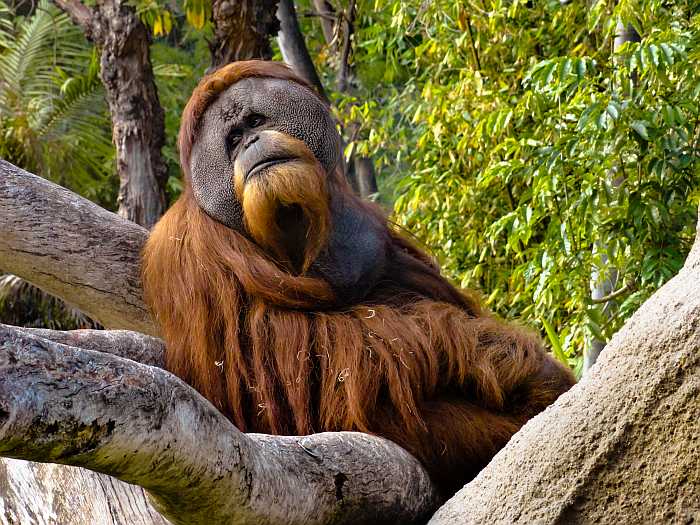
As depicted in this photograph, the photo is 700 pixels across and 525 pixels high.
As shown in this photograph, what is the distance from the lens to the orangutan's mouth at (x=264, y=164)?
8.76ft

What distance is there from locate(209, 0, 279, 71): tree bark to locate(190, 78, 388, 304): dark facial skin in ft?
5.91

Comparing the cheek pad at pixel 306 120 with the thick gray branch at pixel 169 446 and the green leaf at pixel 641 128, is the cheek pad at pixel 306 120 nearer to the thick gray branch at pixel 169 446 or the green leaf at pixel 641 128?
the thick gray branch at pixel 169 446

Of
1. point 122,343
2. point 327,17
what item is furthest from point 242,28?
point 327,17

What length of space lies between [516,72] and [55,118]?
4.82 m

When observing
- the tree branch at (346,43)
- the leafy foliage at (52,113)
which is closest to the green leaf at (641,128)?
the tree branch at (346,43)

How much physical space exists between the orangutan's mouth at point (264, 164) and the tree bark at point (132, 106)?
246 centimetres

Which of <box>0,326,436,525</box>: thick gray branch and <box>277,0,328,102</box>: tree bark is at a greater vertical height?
<box>277,0,328,102</box>: tree bark

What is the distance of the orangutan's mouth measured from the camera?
2670 mm

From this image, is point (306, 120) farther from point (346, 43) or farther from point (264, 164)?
point (346, 43)

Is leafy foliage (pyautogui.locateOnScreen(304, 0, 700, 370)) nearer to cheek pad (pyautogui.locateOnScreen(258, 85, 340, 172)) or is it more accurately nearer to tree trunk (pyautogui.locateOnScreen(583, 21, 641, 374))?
tree trunk (pyautogui.locateOnScreen(583, 21, 641, 374))

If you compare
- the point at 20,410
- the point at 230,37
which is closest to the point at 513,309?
the point at 230,37

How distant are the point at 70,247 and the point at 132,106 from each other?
2.29m

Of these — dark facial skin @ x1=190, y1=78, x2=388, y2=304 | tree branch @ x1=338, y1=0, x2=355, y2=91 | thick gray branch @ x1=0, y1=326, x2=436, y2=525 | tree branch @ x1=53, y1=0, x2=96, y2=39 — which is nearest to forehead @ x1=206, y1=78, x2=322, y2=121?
dark facial skin @ x1=190, y1=78, x2=388, y2=304

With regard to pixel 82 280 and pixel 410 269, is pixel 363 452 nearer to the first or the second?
pixel 410 269
